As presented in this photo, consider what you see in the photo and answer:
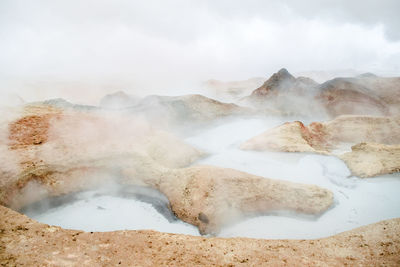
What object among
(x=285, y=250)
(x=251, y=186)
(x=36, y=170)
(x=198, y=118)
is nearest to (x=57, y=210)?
(x=36, y=170)

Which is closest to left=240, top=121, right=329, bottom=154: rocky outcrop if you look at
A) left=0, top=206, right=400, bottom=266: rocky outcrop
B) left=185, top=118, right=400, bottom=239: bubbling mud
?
left=185, top=118, right=400, bottom=239: bubbling mud

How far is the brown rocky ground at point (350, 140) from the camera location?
10.8 meters

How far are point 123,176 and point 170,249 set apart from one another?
4907 mm

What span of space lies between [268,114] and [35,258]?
74.8ft

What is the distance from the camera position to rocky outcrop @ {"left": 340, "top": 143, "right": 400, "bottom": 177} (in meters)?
10.4

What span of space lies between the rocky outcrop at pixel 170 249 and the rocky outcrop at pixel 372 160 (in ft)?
18.5

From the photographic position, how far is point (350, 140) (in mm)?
16016

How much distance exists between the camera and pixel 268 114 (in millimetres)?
24656

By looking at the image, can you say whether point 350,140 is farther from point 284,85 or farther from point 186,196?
point 284,85

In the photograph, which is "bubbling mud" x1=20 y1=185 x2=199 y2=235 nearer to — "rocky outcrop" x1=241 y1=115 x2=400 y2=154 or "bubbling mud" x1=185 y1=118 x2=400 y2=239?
"bubbling mud" x1=185 y1=118 x2=400 y2=239

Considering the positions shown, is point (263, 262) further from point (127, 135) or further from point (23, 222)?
point (127, 135)

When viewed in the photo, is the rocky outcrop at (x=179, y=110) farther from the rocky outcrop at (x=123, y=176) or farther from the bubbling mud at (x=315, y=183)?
the rocky outcrop at (x=123, y=176)

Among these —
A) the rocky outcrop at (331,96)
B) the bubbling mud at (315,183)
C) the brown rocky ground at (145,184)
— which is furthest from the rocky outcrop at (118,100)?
the rocky outcrop at (331,96)

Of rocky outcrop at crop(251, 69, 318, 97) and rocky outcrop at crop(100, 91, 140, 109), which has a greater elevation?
rocky outcrop at crop(251, 69, 318, 97)
